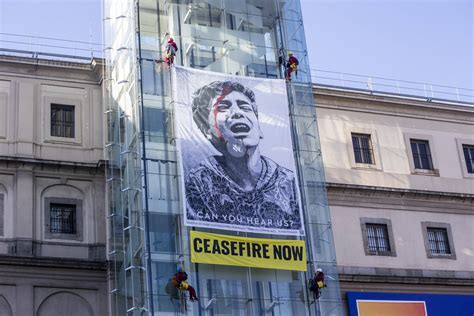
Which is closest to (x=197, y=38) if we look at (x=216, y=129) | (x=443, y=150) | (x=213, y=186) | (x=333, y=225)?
(x=216, y=129)

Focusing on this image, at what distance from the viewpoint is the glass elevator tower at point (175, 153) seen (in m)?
31.3

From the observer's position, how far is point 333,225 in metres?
36.4

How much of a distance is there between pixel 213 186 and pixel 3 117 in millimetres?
7620

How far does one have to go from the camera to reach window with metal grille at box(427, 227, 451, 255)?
37781 millimetres

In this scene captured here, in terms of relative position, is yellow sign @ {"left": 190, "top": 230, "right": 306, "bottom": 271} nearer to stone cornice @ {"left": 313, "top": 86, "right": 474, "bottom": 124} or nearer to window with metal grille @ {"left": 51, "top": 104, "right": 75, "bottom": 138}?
window with metal grille @ {"left": 51, "top": 104, "right": 75, "bottom": 138}

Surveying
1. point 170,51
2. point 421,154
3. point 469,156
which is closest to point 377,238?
point 421,154

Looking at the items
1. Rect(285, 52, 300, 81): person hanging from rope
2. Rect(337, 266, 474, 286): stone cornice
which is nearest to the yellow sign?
Rect(337, 266, 474, 286): stone cornice

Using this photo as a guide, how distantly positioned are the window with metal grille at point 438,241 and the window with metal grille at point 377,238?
187cm

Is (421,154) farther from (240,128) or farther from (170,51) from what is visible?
(170,51)

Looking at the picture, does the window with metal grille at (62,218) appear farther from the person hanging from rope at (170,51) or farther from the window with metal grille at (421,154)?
the window with metal grille at (421,154)

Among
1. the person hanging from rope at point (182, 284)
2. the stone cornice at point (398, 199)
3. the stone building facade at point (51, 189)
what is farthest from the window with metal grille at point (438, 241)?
the stone building facade at point (51, 189)

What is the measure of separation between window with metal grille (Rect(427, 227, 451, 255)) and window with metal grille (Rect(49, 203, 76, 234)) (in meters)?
13.7

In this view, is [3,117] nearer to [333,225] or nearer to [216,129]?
[216,129]

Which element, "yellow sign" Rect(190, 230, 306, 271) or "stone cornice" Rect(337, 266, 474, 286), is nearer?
"yellow sign" Rect(190, 230, 306, 271)
